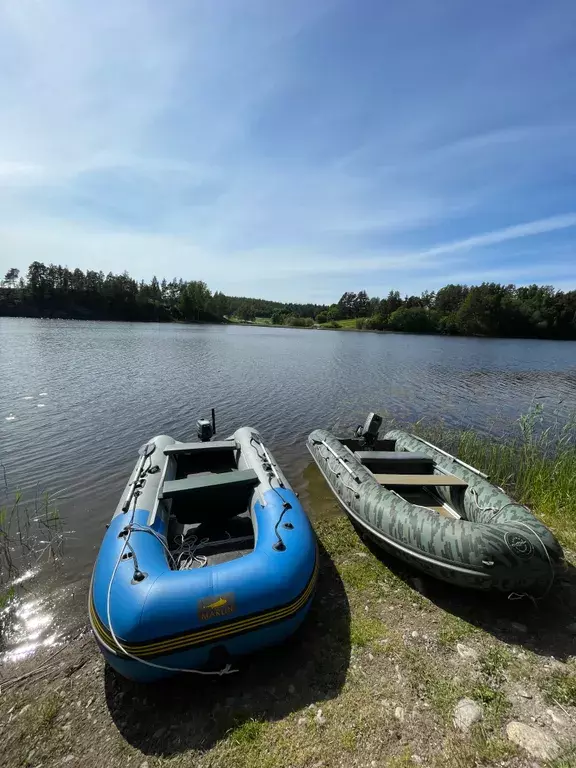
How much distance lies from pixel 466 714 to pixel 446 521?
63.3 inches

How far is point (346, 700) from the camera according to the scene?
9.42 feet

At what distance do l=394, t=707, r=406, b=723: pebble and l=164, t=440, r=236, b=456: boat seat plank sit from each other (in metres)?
4.00

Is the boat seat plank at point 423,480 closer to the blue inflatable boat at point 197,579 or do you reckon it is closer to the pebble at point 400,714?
the blue inflatable boat at point 197,579

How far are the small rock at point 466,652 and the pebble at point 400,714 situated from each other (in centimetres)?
78

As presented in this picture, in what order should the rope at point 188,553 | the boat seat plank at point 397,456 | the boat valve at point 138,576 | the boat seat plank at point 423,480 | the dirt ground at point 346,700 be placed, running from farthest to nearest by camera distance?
the boat seat plank at point 397,456 → the boat seat plank at point 423,480 → the rope at point 188,553 → the boat valve at point 138,576 → the dirt ground at point 346,700

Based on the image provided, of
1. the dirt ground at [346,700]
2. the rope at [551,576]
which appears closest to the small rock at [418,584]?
the dirt ground at [346,700]

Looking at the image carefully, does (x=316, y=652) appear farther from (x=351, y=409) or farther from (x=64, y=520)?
(x=351, y=409)

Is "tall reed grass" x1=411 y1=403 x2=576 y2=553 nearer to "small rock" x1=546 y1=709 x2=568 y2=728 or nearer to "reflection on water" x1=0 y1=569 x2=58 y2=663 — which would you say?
"small rock" x1=546 y1=709 x2=568 y2=728

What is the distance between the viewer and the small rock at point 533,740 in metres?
2.39

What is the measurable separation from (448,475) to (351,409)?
7596 millimetres

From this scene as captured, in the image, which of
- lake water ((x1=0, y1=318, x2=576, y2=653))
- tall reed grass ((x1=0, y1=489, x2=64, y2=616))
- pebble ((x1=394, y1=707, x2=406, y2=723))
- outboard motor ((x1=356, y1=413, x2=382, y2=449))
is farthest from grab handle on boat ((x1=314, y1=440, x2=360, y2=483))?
tall reed grass ((x1=0, y1=489, x2=64, y2=616))

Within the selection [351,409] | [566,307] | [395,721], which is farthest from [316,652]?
[566,307]

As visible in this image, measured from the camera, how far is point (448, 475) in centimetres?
546

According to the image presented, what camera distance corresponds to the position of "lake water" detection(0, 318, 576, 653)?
6094mm
